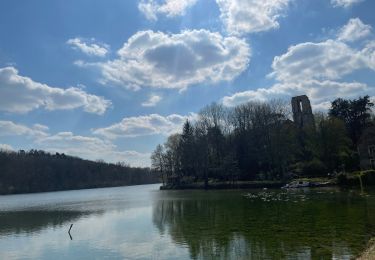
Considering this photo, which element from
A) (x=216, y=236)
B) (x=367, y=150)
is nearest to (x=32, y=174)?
(x=367, y=150)

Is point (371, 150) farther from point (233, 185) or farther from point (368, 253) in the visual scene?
point (368, 253)

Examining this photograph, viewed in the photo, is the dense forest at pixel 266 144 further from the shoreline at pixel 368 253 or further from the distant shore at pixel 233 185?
the shoreline at pixel 368 253

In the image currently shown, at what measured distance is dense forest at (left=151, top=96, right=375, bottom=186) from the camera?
7162cm

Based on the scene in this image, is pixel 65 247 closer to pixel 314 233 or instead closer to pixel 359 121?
pixel 314 233

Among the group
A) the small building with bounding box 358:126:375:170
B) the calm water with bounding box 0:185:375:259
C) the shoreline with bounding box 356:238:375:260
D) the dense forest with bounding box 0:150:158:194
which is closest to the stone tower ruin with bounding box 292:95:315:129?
the small building with bounding box 358:126:375:170

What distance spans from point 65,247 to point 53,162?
6913 inches

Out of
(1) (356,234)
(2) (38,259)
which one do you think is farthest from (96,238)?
(1) (356,234)

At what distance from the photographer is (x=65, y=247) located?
24.0 m

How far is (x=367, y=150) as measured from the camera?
7188 centimetres

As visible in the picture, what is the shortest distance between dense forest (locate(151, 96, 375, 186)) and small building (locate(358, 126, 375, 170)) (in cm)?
126

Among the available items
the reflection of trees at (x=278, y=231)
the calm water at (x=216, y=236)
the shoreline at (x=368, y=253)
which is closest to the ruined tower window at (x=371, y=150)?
the calm water at (x=216, y=236)

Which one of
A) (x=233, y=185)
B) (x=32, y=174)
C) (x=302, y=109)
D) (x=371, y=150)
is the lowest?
(x=233, y=185)

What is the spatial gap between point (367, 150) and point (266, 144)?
63.8ft

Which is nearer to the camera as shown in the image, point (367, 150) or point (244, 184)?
point (367, 150)
